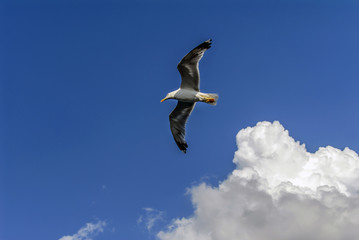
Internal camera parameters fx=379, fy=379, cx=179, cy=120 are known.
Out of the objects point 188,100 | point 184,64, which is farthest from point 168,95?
point 184,64

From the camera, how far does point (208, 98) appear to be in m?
17.4

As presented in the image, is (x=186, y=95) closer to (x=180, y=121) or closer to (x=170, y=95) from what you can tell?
(x=170, y=95)

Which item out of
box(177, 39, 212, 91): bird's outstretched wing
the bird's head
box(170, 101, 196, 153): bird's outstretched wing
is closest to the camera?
box(177, 39, 212, 91): bird's outstretched wing

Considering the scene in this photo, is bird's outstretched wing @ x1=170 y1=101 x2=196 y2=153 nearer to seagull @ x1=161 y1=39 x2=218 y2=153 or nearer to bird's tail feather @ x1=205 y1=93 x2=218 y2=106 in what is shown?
seagull @ x1=161 y1=39 x2=218 y2=153

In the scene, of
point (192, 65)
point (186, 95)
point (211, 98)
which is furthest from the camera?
point (186, 95)

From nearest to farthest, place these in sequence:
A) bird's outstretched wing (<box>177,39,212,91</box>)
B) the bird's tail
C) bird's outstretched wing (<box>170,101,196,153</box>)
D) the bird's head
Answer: bird's outstretched wing (<box>177,39,212,91</box>)
the bird's tail
the bird's head
bird's outstretched wing (<box>170,101,196,153</box>)

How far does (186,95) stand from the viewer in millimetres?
17578

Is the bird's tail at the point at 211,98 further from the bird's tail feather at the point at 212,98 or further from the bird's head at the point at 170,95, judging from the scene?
the bird's head at the point at 170,95

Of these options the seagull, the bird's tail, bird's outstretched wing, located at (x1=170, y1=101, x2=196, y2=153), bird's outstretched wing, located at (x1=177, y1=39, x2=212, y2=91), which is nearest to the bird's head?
the seagull

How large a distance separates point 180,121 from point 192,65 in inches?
138

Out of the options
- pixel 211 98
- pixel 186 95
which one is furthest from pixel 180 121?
pixel 211 98

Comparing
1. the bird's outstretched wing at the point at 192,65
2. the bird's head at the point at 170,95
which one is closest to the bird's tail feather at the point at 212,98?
the bird's outstretched wing at the point at 192,65

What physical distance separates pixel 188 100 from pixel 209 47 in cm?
278

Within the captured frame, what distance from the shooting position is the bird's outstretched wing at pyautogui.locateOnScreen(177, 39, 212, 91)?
16.4 metres
